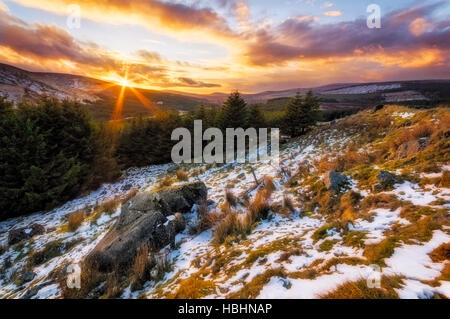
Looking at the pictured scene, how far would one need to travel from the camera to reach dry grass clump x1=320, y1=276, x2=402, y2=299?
2066 millimetres

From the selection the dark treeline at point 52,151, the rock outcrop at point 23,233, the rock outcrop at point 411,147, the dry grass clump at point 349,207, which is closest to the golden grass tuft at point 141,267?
the dry grass clump at point 349,207

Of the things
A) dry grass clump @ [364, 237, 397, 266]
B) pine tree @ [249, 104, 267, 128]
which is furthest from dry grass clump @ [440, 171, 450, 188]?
pine tree @ [249, 104, 267, 128]

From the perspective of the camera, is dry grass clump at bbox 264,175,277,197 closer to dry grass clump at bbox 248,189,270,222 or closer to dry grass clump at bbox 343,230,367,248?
dry grass clump at bbox 248,189,270,222

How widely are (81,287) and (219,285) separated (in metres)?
3.01

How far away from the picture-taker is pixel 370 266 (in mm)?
2547

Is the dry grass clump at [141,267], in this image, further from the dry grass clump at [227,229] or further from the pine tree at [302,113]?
the pine tree at [302,113]

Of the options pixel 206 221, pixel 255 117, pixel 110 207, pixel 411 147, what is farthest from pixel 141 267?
pixel 255 117

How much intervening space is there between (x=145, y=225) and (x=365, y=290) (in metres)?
4.62

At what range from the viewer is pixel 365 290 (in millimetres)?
2168

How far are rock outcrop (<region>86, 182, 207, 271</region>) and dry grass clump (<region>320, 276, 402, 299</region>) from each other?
3.93 meters

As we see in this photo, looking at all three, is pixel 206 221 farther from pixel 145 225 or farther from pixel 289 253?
pixel 289 253

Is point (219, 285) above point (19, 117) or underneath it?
underneath

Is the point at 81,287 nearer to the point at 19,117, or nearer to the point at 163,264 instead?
the point at 163,264
